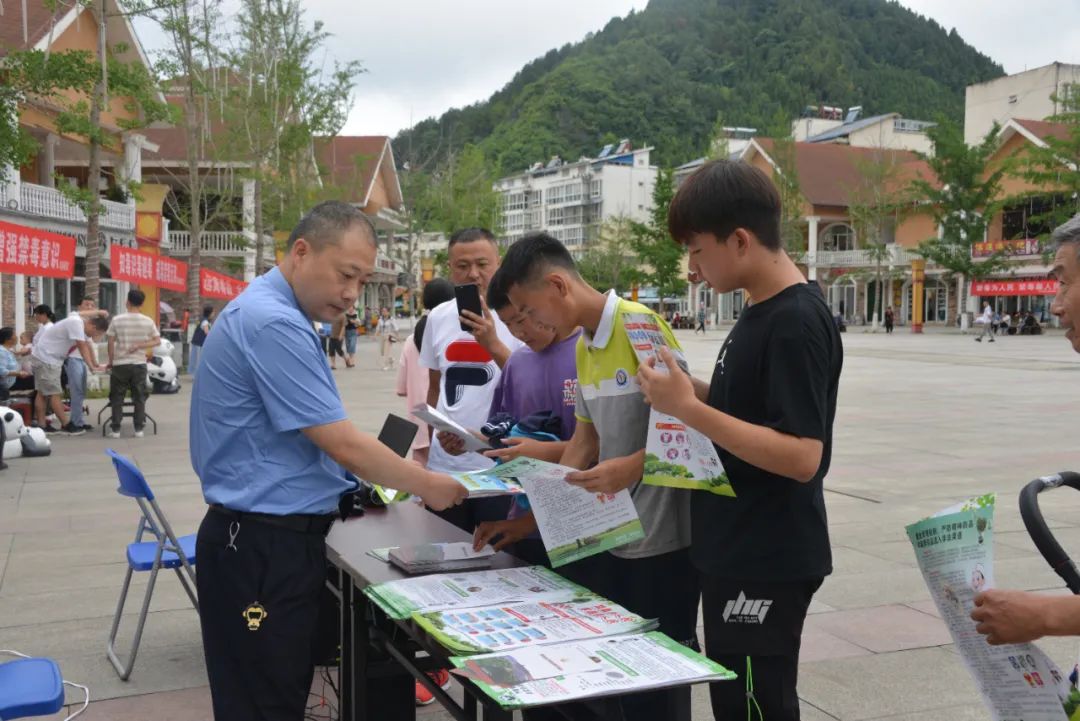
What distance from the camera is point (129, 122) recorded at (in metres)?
16.0

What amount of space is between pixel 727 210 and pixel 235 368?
50.5 inches

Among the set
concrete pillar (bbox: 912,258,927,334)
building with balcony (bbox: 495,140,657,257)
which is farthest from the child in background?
building with balcony (bbox: 495,140,657,257)

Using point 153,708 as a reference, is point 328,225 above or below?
above

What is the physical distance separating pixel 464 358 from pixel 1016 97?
58.0m

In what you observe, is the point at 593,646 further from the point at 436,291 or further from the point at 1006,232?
the point at 1006,232

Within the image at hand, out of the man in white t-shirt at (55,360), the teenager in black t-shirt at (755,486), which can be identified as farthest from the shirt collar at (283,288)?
the man in white t-shirt at (55,360)

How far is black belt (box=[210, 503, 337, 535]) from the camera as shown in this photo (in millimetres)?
2490

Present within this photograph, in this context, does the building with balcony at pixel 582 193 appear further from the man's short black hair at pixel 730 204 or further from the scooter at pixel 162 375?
the man's short black hair at pixel 730 204

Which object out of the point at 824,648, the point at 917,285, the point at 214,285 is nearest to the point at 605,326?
the point at 824,648

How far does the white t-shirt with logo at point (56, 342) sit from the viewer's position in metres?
11.9

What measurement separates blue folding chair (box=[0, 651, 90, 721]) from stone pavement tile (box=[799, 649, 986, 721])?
8.71 feet

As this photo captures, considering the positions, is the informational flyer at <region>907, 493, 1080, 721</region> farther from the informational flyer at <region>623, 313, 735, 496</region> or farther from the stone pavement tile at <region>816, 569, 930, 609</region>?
the stone pavement tile at <region>816, 569, 930, 609</region>

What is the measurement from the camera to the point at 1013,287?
43344 mm

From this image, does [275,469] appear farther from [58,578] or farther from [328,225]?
[58,578]
